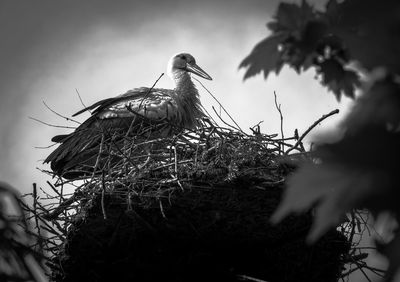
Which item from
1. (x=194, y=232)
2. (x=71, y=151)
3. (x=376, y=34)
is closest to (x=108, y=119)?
(x=71, y=151)

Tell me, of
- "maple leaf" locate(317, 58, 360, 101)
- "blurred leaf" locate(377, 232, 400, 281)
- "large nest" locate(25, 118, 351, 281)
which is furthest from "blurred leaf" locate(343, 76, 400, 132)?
"large nest" locate(25, 118, 351, 281)

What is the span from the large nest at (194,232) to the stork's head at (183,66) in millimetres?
4039

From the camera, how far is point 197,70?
7145 millimetres

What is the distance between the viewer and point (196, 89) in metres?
6.78

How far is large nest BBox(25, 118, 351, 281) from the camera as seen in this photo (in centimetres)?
298

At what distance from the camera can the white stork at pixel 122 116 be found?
509cm

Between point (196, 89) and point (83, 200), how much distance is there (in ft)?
12.1

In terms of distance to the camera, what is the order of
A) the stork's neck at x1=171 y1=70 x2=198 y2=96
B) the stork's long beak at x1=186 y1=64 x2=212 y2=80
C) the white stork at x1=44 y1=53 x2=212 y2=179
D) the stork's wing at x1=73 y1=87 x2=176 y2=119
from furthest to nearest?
the stork's long beak at x1=186 y1=64 x2=212 y2=80
the stork's neck at x1=171 y1=70 x2=198 y2=96
the stork's wing at x1=73 y1=87 x2=176 y2=119
the white stork at x1=44 y1=53 x2=212 y2=179

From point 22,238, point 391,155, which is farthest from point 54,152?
point 391,155

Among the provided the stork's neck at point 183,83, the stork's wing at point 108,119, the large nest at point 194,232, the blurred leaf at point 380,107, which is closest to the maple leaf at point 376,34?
the blurred leaf at point 380,107

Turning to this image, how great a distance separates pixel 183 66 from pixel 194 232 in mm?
4489

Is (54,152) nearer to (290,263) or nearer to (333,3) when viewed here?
(290,263)

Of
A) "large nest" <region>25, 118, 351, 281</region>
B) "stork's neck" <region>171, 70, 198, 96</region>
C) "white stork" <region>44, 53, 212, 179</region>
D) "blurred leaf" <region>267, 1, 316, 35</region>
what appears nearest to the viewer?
"blurred leaf" <region>267, 1, 316, 35</region>

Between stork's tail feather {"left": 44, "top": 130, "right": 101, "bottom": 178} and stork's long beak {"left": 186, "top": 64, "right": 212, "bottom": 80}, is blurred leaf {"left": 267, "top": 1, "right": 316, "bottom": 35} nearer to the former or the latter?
stork's tail feather {"left": 44, "top": 130, "right": 101, "bottom": 178}
